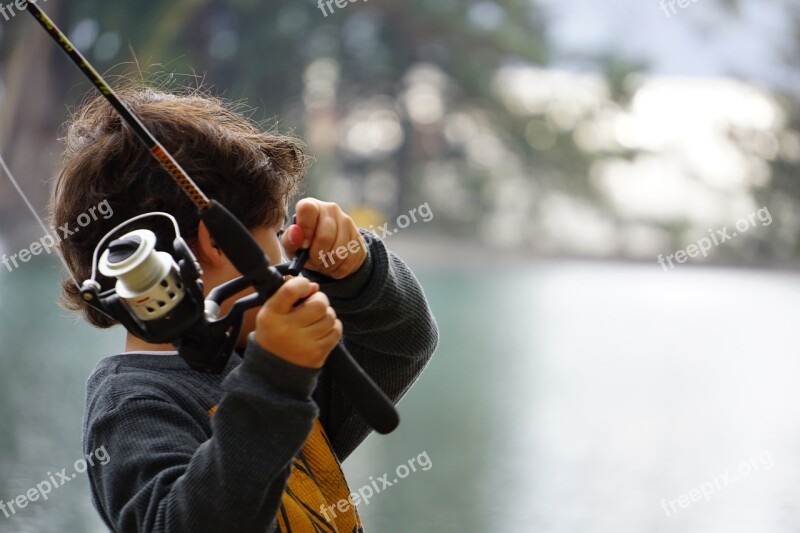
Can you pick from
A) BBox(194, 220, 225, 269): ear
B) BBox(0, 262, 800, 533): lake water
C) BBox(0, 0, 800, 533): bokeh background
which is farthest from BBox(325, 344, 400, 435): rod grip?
BBox(0, 0, 800, 533): bokeh background

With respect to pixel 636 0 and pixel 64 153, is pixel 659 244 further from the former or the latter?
Answer: pixel 64 153

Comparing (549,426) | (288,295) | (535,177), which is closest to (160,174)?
(288,295)

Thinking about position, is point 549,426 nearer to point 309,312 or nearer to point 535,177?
point 309,312

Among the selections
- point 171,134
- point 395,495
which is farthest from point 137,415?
point 395,495

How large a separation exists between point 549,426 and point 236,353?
123 centimetres

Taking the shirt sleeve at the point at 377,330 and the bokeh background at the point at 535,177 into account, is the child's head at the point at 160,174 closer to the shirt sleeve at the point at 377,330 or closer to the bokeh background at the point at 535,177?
the shirt sleeve at the point at 377,330

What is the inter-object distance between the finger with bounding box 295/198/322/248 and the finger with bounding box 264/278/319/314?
0.30ft

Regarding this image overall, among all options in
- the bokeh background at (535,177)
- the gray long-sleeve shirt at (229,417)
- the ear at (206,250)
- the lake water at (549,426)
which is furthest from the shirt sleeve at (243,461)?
the bokeh background at (535,177)

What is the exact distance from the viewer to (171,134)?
1.71ft

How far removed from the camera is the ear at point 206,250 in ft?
1.64

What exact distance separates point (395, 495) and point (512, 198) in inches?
239

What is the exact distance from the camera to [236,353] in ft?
1.76

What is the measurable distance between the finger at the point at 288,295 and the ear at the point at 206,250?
118mm

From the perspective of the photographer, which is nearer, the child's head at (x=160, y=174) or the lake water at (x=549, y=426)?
the child's head at (x=160, y=174)
